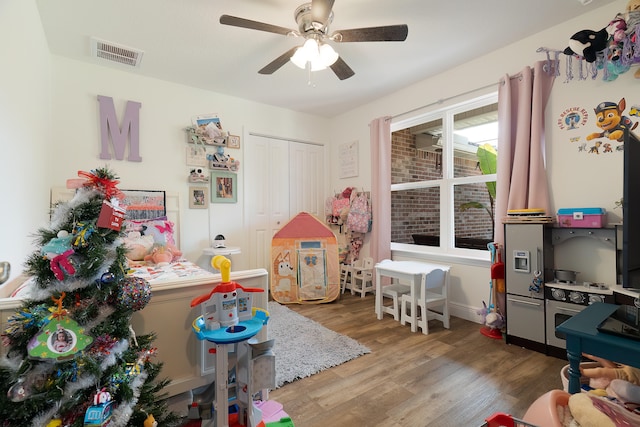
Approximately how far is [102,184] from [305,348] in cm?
181

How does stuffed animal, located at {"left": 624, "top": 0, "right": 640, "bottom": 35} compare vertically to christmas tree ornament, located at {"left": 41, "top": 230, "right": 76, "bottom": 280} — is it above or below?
above

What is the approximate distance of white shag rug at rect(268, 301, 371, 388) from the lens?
1.95m

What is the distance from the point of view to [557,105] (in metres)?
2.32

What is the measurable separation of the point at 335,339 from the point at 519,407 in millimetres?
1272

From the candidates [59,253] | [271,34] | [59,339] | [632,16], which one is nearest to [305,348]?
[59,339]

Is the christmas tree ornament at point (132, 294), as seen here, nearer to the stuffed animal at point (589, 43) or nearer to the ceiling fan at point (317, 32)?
the ceiling fan at point (317, 32)

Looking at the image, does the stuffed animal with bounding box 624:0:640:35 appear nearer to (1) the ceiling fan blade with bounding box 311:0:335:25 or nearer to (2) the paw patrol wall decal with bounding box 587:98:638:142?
(2) the paw patrol wall decal with bounding box 587:98:638:142

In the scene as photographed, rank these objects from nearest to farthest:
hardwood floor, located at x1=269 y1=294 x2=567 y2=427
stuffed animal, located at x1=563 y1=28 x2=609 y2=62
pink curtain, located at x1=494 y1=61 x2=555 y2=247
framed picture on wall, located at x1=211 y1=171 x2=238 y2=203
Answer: hardwood floor, located at x1=269 y1=294 x2=567 y2=427
stuffed animal, located at x1=563 y1=28 x2=609 y2=62
pink curtain, located at x1=494 y1=61 x2=555 y2=247
framed picture on wall, located at x1=211 y1=171 x2=238 y2=203

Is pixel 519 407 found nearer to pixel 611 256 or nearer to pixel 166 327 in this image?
pixel 611 256

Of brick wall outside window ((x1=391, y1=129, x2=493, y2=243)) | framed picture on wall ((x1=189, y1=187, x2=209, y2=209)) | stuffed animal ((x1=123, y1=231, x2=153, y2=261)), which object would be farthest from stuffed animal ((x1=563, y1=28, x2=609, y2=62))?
stuffed animal ((x1=123, y1=231, x2=153, y2=261))

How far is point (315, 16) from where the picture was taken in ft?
5.84

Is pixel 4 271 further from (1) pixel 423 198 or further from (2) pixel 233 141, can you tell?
(1) pixel 423 198

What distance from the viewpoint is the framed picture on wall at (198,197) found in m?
3.42

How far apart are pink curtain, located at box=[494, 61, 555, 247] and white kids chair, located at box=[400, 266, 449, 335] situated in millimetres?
602
